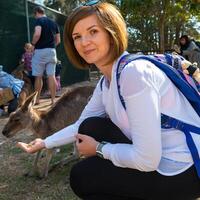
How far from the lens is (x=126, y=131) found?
2396mm

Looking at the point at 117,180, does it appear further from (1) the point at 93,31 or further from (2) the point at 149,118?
(1) the point at 93,31

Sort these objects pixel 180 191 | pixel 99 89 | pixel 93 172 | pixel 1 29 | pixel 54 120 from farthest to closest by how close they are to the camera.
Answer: pixel 1 29 < pixel 54 120 < pixel 99 89 < pixel 93 172 < pixel 180 191

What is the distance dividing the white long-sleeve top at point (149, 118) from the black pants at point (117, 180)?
59 millimetres

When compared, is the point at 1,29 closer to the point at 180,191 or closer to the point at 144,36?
the point at 180,191

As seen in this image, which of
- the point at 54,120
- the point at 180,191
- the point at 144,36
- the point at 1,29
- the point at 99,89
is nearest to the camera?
the point at 180,191

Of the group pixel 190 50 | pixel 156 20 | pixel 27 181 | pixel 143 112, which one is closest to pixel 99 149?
pixel 143 112

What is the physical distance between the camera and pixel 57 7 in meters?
34.8

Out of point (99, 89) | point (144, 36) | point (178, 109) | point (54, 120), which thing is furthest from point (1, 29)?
point (144, 36)

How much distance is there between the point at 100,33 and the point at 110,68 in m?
0.22

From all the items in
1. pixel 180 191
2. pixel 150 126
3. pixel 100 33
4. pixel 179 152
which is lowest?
pixel 180 191

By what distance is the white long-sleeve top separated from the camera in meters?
2.08

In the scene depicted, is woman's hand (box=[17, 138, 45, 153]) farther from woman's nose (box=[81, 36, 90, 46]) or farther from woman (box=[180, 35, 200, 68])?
woman (box=[180, 35, 200, 68])

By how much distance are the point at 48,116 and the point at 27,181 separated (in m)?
0.84

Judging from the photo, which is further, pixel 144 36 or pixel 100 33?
pixel 144 36
